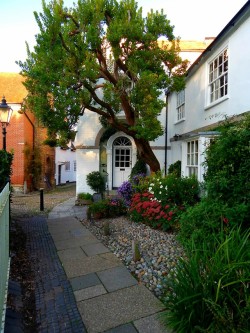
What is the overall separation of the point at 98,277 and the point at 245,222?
2.51 m

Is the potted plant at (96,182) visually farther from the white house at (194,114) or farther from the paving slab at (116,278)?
the paving slab at (116,278)

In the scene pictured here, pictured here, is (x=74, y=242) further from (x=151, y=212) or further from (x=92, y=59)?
(x=92, y=59)

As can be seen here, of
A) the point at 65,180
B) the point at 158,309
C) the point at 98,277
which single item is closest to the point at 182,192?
the point at 98,277

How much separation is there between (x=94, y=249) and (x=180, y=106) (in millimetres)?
8172

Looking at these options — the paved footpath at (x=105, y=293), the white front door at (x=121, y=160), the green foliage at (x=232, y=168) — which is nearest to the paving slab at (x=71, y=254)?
the paved footpath at (x=105, y=293)

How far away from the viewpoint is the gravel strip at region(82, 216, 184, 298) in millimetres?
3562

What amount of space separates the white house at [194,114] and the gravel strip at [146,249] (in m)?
2.30

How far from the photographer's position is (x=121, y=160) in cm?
1330

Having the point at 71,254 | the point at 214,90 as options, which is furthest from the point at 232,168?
the point at 214,90

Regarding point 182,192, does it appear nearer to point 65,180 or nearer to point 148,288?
point 148,288

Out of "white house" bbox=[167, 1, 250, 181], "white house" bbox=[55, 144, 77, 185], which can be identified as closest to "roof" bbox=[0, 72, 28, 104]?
"white house" bbox=[55, 144, 77, 185]

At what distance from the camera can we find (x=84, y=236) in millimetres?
5969

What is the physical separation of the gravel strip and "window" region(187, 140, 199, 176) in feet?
8.73

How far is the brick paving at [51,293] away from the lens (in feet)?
8.86
